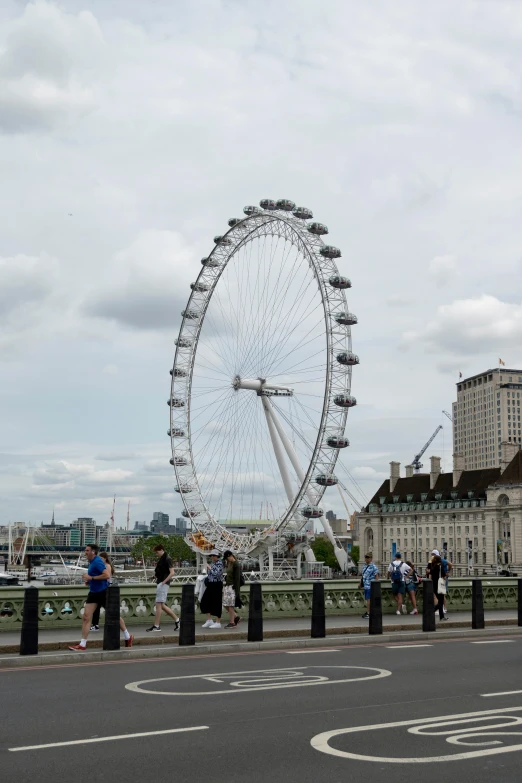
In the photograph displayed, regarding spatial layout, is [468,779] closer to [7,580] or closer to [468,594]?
[468,594]

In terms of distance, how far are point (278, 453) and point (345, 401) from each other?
1857cm

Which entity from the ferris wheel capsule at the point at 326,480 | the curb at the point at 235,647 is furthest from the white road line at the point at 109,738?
the ferris wheel capsule at the point at 326,480

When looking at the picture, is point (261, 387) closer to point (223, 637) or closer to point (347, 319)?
point (347, 319)

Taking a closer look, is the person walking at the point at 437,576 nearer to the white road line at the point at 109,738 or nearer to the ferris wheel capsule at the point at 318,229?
the white road line at the point at 109,738

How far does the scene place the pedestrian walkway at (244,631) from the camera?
18.2 meters

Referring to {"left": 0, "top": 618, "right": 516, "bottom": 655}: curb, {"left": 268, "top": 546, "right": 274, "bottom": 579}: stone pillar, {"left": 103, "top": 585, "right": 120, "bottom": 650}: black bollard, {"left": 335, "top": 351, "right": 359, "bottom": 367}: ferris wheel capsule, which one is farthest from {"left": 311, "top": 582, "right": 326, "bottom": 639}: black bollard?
{"left": 268, "top": 546, "right": 274, "bottom": 579}: stone pillar

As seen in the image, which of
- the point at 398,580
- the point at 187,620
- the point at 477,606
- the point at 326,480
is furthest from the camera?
the point at 326,480

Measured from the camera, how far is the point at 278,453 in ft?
268

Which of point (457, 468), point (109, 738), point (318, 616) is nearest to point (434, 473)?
point (457, 468)

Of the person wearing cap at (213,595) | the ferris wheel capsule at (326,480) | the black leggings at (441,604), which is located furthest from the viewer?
the ferris wheel capsule at (326,480)

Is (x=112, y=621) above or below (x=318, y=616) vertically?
Answer: above

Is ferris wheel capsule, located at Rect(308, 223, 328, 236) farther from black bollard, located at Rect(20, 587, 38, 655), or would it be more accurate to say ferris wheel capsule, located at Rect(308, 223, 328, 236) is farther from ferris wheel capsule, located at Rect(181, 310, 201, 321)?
black bollard, located at Rect(20, 587, 38, 655)

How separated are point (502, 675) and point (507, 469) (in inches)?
6400

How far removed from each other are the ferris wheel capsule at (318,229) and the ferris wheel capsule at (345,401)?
39.3ft
